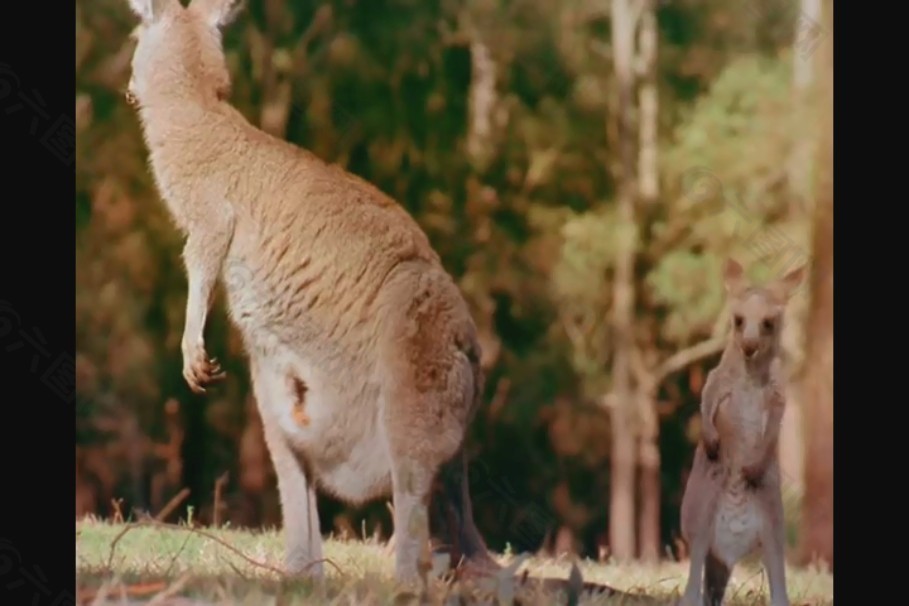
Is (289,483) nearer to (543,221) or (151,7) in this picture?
(151,7)

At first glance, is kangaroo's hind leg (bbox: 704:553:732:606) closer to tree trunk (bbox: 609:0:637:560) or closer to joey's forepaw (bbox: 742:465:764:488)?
joey's forepaw (bbox: 742:465:764:488)

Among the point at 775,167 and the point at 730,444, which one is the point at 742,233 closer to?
the point at 775,167

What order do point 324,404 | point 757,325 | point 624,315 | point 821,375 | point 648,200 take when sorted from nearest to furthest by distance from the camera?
point 757,325
point 324,404
point 648,200
point 821,375
point 624,315

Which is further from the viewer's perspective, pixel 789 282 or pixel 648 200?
pixel 648 200

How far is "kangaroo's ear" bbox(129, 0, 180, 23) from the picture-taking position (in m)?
6.15

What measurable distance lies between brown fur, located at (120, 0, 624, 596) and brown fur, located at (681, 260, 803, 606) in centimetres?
82

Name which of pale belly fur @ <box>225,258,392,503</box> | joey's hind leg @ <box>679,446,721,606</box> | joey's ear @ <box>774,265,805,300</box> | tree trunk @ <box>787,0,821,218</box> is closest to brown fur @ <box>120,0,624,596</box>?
pale belly fur @ <box>225,258,392,503</box>

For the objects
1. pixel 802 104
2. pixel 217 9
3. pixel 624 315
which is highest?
pixel 217 9

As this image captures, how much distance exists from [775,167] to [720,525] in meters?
2.50

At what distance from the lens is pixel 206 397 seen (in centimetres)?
850

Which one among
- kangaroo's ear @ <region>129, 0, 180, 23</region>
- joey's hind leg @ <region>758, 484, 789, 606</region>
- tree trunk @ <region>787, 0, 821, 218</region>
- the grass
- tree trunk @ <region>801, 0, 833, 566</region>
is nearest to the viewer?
the grass

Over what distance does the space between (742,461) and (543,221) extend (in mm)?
2891

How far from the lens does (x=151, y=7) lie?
6160 millimetres

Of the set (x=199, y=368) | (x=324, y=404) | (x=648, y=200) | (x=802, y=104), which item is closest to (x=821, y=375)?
(x=648, y=200)
